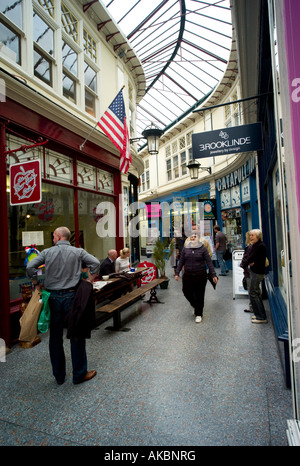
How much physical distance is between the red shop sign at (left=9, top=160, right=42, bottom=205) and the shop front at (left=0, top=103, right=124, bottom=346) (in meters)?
0.02

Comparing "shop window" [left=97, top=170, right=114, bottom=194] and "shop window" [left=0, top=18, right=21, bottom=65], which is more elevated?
"shop window" [left=0, top=18, right=21, bottom=65]

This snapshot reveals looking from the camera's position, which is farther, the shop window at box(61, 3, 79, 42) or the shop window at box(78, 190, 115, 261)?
the shop window at box(78, 190, 115, 261)

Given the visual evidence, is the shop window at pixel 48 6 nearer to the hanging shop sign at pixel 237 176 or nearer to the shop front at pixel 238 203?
→ the hanging shop sign at pixel 237 176

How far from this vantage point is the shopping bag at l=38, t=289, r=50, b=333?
3.08 meters

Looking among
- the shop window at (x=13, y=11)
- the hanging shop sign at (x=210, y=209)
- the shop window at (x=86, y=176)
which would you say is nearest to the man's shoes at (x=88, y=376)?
the shop window at (x=86, y=176)

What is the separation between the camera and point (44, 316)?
3.11 meters

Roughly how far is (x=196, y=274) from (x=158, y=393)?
8.78 ft

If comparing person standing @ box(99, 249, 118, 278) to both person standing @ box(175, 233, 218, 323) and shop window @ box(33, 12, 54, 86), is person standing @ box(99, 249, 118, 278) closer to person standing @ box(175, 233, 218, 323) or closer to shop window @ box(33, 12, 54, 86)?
person standing @ box(175, 233, 218, 323)

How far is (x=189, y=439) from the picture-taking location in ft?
7.23

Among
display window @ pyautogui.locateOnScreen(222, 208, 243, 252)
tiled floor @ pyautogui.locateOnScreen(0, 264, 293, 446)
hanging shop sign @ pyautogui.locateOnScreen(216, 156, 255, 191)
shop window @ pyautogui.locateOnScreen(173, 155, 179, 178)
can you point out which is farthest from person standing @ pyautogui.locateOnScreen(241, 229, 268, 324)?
shop window @ pyautogui.locateOnScreen(173, 155, 179, 178)

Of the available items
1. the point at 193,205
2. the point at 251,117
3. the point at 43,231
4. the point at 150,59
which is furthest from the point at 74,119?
the point at 193,205

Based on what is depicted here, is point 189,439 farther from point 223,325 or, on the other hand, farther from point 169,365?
point 223,325

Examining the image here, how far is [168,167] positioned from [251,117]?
1148 centimetres

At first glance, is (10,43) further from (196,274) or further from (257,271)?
(257,271)
